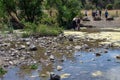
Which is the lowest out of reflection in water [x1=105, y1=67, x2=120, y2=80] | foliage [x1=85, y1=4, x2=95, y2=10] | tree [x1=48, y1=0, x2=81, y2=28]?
foliage [x1=85, y1=4, x2=95, y2=10]

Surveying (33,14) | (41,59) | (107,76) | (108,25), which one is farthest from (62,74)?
(108,25)

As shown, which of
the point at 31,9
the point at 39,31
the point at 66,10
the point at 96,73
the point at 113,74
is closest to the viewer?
the point at 113,74

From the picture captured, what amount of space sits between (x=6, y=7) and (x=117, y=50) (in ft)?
72.4

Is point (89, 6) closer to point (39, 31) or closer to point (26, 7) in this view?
point (26, 7)

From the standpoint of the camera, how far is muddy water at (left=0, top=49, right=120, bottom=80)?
15.2 metres

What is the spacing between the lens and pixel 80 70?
16672mm

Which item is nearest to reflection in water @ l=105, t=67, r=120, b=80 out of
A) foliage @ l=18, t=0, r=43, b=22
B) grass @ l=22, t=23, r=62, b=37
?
grass @ l=22, t=23, r=62, b=37

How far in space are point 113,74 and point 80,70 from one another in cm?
174

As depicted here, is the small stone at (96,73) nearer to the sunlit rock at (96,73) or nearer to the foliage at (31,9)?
the sunlit rock at (96,73)

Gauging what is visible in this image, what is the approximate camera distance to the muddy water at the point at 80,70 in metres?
15.2

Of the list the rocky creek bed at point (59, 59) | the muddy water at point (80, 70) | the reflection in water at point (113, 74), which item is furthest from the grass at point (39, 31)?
the reflection in water at point (113, 74)

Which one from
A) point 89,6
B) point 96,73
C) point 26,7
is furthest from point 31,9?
point 89,6

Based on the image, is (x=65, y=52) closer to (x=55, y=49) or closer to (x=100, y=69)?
(x=55, y=49)

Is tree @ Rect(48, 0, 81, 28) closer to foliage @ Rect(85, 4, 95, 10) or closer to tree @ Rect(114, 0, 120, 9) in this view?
tree @ Rect(114, 0, 120, 9)
